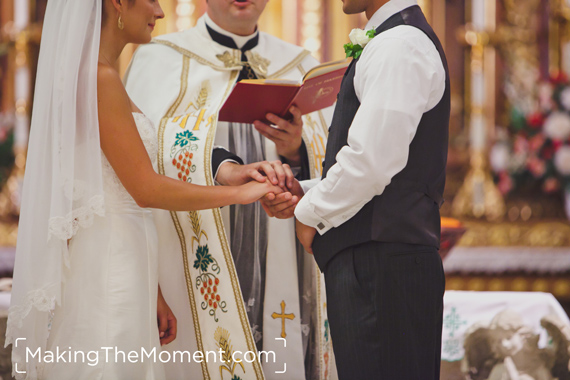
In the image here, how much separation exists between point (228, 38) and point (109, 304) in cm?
162

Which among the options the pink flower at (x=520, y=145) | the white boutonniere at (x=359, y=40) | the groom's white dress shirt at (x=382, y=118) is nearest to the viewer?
the groom's white dress shirt at (x=382, y=118)

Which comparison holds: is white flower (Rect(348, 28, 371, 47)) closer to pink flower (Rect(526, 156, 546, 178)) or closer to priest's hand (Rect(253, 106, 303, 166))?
priest's hand (Rect(253, 106, 303, 166))

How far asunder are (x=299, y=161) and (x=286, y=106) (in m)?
0.41

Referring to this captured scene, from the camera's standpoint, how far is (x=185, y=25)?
6.06 meters

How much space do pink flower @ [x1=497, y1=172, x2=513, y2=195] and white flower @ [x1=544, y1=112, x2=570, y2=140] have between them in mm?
493

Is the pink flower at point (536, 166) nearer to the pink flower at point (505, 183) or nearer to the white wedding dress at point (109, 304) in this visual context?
the pink flower at point (505, 183)

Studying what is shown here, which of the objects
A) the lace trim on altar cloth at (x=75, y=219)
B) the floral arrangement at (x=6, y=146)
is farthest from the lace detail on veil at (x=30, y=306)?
the floral arrangement at (x=6, y=146)

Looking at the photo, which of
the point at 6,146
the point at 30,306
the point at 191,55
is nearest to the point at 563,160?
the point at 191,55

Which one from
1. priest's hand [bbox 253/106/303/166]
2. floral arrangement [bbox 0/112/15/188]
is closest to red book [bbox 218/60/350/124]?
priest's hand [bbox 253/106/303/166]

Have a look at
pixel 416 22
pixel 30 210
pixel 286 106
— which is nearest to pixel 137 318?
pixel 30 210

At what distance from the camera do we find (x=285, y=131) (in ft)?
10.8

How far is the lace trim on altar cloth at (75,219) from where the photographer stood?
2537mm

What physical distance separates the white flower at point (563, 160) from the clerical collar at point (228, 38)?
10.1ft

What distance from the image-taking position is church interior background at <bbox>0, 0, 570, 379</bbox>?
5754 millimetres
